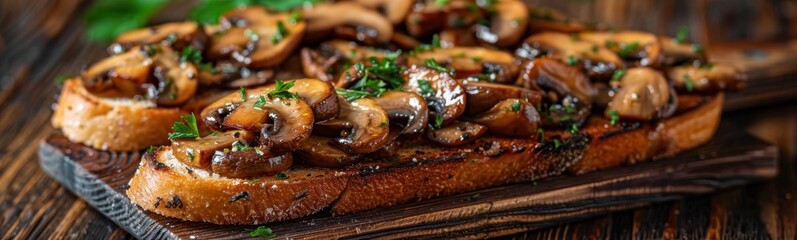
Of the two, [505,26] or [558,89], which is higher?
[505,26]

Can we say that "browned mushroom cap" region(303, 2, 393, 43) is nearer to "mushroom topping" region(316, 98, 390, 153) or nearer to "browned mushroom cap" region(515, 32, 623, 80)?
"browned mushroom cap" region(515, 32, 623, 80)

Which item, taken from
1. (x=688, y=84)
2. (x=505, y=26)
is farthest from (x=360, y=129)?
(x=688, y=84)

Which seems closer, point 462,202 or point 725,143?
point 462,202

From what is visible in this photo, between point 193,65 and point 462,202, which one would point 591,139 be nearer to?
point 462,202

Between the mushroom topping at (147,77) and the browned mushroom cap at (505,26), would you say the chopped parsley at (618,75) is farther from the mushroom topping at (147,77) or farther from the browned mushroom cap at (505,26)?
the mushroom topping at (147,77)

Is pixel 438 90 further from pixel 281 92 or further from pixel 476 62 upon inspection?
pixel 281 92

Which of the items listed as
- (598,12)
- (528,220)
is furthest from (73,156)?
(598,12)
